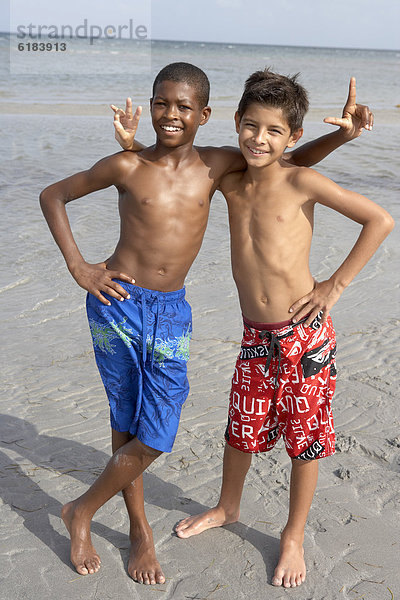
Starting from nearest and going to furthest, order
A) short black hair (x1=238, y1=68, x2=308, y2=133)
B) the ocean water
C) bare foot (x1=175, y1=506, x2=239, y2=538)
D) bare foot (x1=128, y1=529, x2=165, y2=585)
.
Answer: short black hair (x1=238, y1=68, x2=308, y2=133)
bare foot (x1=128, y1=529, x2=165, y2=585)
bare foot (x1=175, y1=506, x2=239, y2=538)
the ocean water

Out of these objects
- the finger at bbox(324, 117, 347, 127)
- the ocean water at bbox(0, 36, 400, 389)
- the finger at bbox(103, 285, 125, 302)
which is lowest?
the ocean water at bbox(0, 36, 400, 389)

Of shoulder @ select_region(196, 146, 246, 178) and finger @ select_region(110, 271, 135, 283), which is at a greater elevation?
shoulder @ select_region(196, 146, 246, 178)

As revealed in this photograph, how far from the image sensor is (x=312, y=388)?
9.19ft

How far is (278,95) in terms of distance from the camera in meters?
2.66

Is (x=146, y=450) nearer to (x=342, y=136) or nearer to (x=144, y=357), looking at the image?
(x=144, y=357)

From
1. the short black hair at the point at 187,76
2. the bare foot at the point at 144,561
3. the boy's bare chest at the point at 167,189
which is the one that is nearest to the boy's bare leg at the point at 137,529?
the bare foot at the point at 144,561

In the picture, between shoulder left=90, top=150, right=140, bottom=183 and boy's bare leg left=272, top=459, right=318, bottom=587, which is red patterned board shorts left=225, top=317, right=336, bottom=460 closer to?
boy's bare leg left=272, top=459, right=318, bottom=587

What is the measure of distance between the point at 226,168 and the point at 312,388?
0.97 m

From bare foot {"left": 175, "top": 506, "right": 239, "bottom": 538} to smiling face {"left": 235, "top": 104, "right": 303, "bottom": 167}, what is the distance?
5.07ft

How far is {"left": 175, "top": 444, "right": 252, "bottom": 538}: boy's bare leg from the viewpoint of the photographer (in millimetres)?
3072

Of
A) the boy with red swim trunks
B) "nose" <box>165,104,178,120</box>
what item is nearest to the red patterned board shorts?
the boy with red swim trunks

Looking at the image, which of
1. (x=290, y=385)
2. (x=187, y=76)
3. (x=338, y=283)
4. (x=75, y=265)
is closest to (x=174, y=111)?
(x=187, y=76)

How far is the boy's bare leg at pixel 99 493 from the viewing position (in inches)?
110

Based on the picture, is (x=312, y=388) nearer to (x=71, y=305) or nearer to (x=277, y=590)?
(x=277, y=590)
